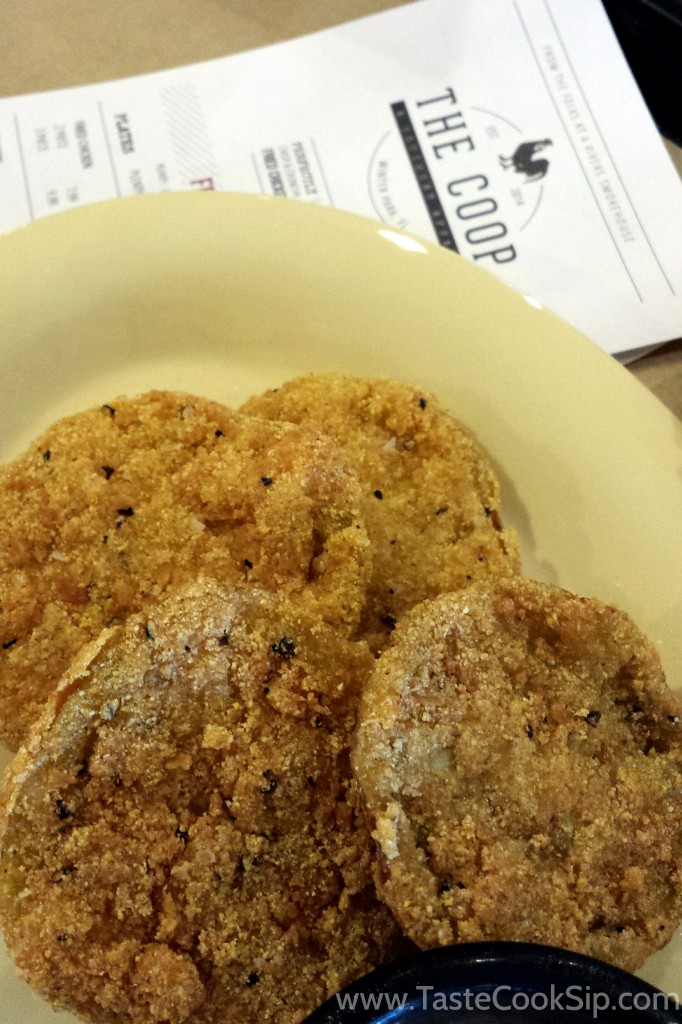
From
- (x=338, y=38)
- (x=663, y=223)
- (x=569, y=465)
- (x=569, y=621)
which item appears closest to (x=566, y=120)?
(x=663, y=223)

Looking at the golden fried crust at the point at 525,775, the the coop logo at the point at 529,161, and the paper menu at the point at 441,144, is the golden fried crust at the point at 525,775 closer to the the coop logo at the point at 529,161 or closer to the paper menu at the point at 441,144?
the paper menu at the point at 441,144

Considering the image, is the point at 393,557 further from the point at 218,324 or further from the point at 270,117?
the point at 270,117

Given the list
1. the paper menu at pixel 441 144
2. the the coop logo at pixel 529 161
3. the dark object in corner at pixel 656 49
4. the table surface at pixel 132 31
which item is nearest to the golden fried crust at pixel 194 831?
the paper menu at pixel 441 144

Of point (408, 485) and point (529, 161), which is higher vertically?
point (529, 161)

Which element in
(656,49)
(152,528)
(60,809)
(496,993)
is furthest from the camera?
(656,49)

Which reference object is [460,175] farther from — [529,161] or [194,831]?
[194,831]

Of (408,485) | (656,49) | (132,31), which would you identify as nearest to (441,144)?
(656,49)

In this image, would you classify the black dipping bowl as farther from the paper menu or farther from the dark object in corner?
the dark object in corner
